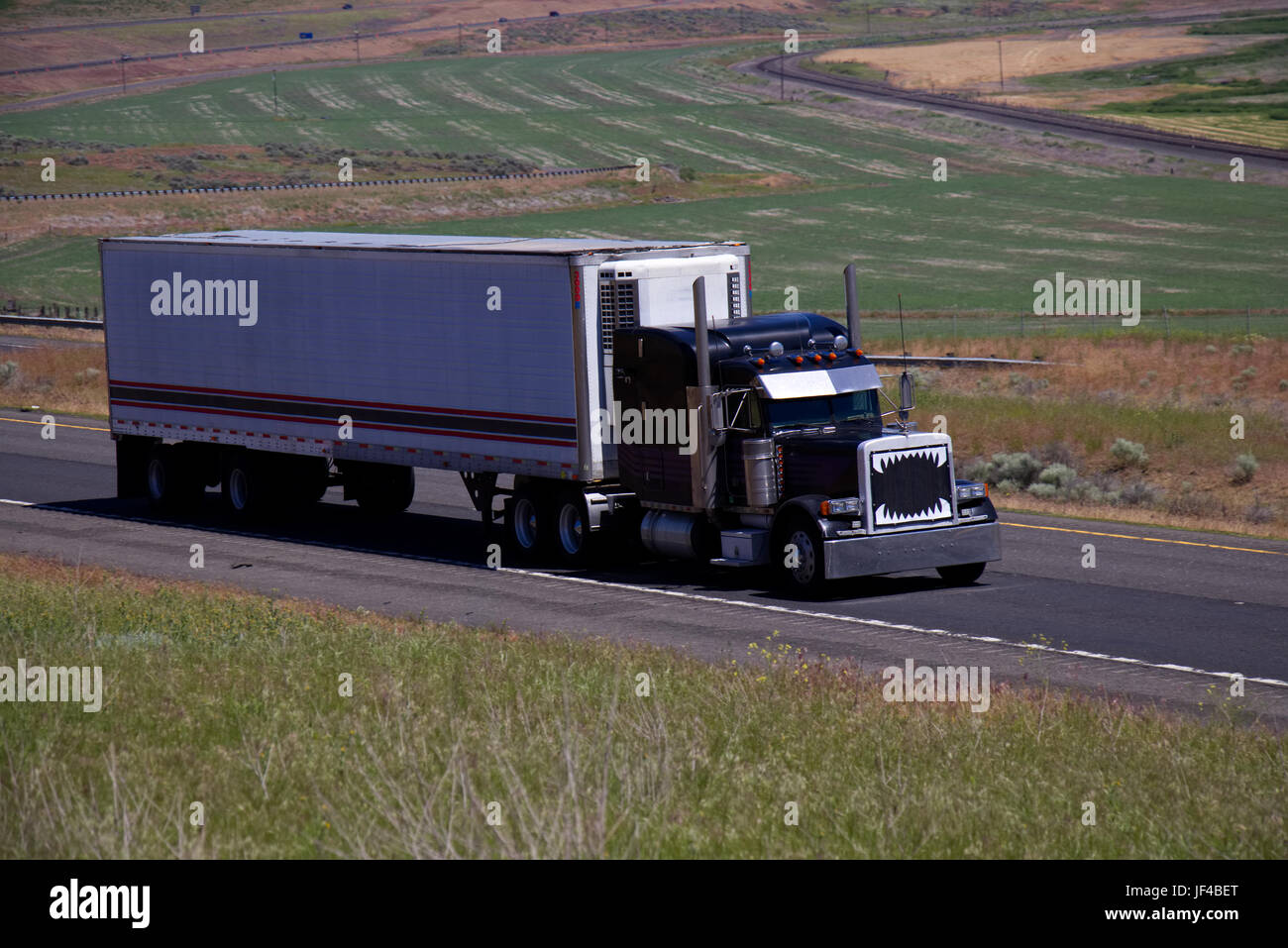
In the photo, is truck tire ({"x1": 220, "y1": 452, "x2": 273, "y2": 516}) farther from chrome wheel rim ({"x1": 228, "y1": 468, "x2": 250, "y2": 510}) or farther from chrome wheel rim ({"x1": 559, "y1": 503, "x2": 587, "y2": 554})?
chrome wheel rim ({"x1": 559, "y1": 503, "x2": 587, "y2": 554})

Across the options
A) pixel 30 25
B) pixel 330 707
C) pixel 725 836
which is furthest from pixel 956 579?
pixel 30 25

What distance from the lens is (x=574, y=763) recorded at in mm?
9406

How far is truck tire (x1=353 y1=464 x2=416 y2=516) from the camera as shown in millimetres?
26188

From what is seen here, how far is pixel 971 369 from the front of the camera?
4562 cm

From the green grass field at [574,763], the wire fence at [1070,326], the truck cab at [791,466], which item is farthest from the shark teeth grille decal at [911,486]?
the wire fence at [1070,326]

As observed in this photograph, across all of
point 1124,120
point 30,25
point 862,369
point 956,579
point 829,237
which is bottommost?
point 956,579

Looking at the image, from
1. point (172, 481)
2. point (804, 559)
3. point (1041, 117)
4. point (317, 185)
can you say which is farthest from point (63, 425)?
point (1041, 117)

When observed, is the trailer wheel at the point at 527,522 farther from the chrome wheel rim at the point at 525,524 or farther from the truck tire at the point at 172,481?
the truck tire at the point at 172,481

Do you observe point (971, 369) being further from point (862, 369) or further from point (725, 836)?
point (725, 836)

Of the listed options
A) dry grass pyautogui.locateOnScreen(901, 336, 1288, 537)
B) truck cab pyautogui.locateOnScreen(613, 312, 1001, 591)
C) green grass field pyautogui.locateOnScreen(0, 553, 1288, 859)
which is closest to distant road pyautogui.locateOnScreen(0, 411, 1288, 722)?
truck cab pyautogui.locateOnScreen(613, 312, 1001, 591)

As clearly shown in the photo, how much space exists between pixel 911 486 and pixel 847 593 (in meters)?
1.53

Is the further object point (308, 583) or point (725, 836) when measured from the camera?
point (308, 583)

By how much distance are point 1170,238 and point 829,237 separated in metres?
16.7
